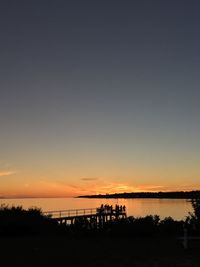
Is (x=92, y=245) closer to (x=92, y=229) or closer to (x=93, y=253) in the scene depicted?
(x=93, y=253)

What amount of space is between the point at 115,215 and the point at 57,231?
44.0 meters

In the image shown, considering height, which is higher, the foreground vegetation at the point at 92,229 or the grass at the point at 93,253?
the foreground vegetation at the point at 92,229

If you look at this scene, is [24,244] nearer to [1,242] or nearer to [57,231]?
[1,242]

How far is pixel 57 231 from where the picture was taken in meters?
30.9

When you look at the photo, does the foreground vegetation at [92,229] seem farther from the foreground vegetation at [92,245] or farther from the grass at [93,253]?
the grass at [93,253]

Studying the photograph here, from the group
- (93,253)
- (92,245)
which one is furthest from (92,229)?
(93,253)

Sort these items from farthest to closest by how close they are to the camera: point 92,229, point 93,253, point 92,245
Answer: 1. point 92,229
2. point 92,245
3. point 93,253

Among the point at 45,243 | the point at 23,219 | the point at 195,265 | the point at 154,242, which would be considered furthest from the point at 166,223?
the point at 195,265

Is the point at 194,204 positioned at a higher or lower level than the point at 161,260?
higher

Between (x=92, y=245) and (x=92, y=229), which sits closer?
(x=92, y=245)

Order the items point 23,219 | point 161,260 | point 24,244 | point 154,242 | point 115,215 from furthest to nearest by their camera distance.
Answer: point 115,215, point 23,219, point 154,242, point 24,244, point 161,260

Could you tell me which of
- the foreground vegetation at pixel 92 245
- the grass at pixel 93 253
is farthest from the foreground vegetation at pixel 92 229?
the grass at pixel 93 253

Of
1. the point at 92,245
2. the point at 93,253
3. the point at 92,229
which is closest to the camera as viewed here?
the point at 93,253

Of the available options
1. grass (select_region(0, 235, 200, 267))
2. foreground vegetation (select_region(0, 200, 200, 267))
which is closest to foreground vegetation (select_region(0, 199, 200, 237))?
foreground vegetation (select_region(0, 200, 200, 267))
